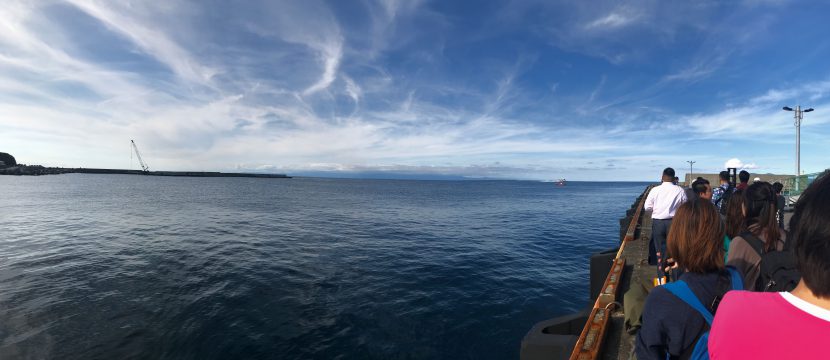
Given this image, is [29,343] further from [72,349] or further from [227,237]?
[227,237]

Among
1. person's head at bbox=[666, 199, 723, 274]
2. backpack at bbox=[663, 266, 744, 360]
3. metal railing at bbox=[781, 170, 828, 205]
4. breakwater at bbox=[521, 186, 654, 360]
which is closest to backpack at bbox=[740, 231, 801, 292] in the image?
person's head at bbox=[666, 199, 723, 274]

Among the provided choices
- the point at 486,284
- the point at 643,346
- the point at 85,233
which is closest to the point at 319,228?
the point at 85,233

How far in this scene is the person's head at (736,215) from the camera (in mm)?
4167

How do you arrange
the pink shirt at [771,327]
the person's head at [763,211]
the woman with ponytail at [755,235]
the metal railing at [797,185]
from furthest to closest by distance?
the metal railing at [797,185], the person's head at [763,211], the woman with ponytail at [755,235], the pink shirt at [771,327]

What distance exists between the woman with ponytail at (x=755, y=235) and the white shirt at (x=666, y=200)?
11.8ft

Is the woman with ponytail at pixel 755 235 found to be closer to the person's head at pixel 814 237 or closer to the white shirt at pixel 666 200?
the person's head at pixel 814 237

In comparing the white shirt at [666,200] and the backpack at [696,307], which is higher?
the white shirt at [666,200]

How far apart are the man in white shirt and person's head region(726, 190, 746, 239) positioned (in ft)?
10.3

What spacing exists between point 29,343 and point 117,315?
6.10ft

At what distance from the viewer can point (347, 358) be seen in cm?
862

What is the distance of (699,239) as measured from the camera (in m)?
2.65

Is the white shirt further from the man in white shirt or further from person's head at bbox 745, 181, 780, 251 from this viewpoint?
person's head at bbox 745, 181, 780, 251

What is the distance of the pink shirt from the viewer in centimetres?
109

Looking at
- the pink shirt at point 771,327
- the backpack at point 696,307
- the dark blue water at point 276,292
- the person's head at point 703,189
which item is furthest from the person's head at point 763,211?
the dark blue water at point 276,292
